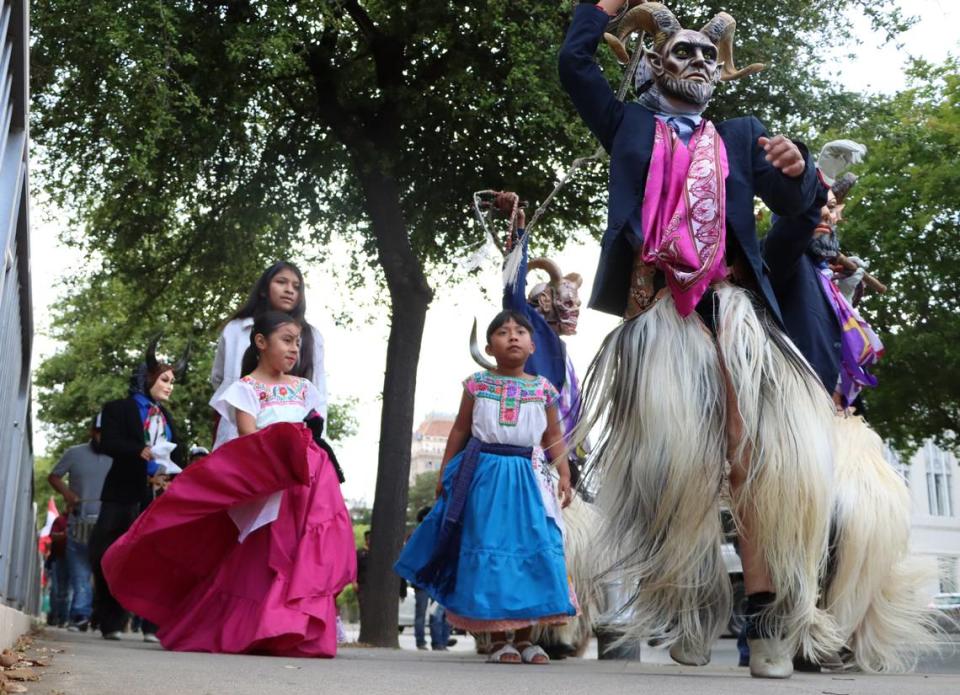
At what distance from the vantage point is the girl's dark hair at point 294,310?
7.59m

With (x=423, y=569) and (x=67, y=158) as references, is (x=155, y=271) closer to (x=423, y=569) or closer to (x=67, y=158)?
(x=67, y=158)

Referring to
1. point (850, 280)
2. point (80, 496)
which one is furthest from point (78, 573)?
point (850, 280)

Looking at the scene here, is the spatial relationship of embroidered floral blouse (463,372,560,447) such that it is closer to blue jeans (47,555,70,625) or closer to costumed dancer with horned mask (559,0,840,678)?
costumed dancer with horned mask (559,0,840,678)

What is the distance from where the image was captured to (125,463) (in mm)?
9555

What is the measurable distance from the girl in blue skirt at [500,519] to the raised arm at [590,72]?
190cm

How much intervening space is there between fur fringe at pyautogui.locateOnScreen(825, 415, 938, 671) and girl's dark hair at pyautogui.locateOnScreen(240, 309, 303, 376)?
297cm

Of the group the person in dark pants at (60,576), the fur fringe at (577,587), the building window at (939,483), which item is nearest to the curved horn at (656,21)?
the fur fringe at (577,587)

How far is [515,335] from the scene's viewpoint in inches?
289

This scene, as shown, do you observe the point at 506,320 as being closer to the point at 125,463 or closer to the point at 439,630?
the point at 125,463

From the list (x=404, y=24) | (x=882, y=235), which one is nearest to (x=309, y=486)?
(x=404, y=24)

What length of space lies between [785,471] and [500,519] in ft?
7.47

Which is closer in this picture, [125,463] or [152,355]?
[125,463]

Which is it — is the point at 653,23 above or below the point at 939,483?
above

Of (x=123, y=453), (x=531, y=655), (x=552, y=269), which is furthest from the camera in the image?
(x=123, y=453)
